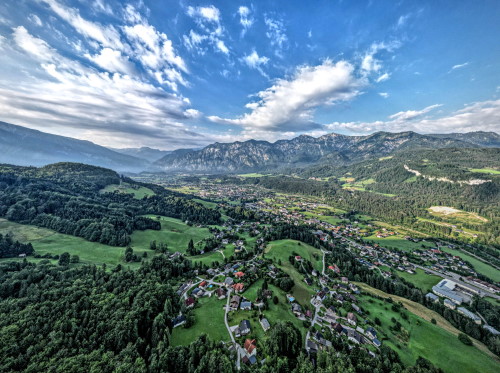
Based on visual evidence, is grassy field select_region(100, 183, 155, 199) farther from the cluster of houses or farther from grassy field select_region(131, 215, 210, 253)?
the cluster of houses

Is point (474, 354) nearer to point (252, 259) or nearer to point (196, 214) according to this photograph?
point (252, 259)

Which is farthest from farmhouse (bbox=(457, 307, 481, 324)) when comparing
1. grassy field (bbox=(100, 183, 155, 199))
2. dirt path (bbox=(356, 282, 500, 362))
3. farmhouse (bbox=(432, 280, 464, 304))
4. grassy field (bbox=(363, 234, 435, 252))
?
grassy field (bbox=(100, 183, 155, 199))

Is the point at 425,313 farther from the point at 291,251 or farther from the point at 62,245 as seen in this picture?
the point at 62,245

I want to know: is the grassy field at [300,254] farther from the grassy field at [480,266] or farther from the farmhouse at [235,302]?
the grassy field at [480,266]

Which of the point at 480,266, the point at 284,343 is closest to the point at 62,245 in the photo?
the point at 284,343

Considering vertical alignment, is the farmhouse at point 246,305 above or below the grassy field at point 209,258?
above


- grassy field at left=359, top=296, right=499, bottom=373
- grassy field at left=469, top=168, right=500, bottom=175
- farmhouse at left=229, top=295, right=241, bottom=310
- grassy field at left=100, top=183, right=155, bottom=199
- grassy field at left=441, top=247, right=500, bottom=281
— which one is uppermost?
grassy field at left=469, top=168, right=500, bottom=175

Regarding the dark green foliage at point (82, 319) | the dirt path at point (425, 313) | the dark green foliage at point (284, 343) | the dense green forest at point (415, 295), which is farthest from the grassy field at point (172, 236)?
the dirt path at point (425, 313)
